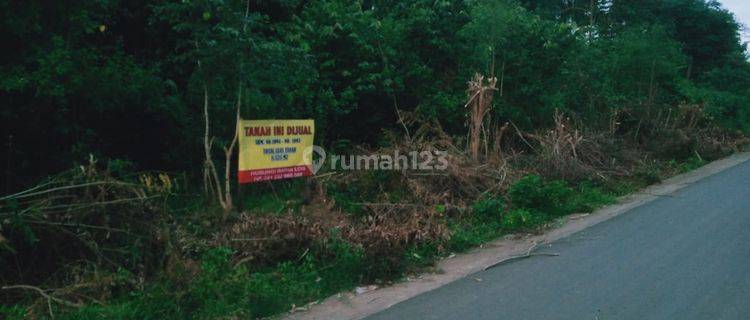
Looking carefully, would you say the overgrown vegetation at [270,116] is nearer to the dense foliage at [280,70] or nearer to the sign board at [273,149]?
the dense foliage at [280,70]

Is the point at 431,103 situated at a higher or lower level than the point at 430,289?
higher

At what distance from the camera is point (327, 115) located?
12.8 m

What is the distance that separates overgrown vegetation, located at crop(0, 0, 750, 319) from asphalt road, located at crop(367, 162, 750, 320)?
102 centimetres

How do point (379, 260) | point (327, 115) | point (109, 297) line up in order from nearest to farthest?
point (109, 297) → point (379, 260) → point (327, 115)

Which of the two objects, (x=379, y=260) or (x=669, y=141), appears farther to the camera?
(x=669, y=141)

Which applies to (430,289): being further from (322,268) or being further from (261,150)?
(261,150)

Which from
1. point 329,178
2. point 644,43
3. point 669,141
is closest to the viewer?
point 329,178

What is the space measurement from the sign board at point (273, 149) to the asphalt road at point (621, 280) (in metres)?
2.90

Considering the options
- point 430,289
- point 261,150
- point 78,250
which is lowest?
point 430,289

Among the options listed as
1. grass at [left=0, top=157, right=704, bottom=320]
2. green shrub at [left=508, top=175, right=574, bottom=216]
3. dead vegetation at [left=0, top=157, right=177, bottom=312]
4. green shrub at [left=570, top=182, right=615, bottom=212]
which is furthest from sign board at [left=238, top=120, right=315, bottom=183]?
green shrub at [left=570, top=182, right=615, bottom=212]

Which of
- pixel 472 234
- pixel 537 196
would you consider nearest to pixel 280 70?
pixel 472 234

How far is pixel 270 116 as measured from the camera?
398 inches

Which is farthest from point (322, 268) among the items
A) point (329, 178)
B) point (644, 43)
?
point (644, 43)

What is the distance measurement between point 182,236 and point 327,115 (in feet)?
20.1
